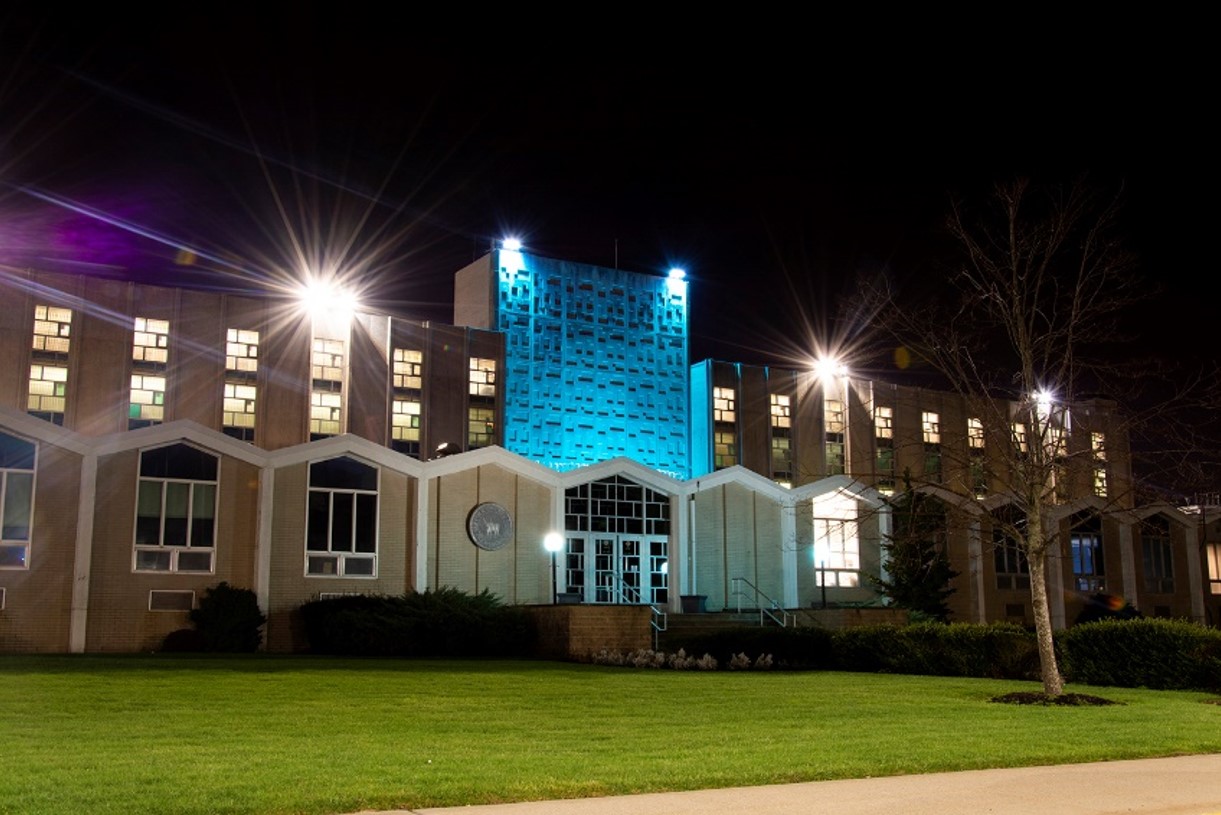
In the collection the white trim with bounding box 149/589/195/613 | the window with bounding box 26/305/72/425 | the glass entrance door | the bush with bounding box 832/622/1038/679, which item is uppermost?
the window with bounding box 26/305/72/425

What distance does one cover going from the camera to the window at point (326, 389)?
162 feet

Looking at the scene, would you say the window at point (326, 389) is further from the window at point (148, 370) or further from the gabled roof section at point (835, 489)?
the gabled roof section at point (835, 489)

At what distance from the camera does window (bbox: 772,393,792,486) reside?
58031 mm

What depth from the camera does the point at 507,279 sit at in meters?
53.2

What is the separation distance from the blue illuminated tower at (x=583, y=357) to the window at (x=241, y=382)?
10179 mm

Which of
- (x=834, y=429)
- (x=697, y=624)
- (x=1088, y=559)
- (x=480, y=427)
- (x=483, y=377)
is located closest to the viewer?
(x=697, y=624)

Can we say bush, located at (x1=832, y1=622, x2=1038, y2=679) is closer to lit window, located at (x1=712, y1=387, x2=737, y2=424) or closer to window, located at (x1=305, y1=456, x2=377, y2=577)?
window, located at (x1=305, y1=456, x2=377, y2=577)

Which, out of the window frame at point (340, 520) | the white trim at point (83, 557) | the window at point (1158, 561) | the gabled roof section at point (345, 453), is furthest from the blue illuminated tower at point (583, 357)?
the white trim at point (83, 557)

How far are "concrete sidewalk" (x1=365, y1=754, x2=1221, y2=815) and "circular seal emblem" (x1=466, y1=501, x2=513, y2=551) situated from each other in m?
23.8

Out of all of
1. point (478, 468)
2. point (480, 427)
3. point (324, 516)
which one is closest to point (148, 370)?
point (480, 427)

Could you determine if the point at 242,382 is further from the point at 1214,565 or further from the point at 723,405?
the point at 1214,565

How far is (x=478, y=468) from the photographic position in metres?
34.2

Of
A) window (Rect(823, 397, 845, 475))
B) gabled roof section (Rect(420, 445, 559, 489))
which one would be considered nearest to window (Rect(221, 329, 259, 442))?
gabled roof section (Rect(420, 445, 559, 489))

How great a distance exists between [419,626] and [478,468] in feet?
22.6
